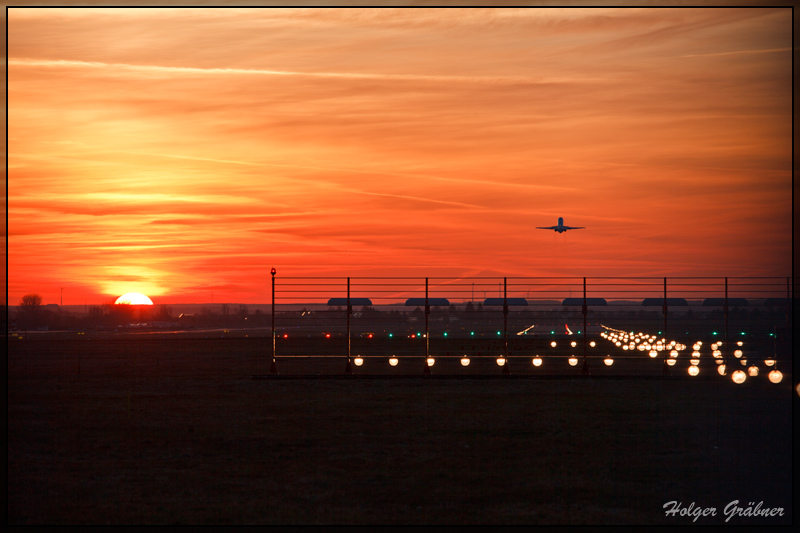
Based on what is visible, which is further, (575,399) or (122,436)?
(575,399)

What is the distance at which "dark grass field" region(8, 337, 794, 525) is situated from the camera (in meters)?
13.2

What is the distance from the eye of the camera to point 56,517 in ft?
42.0

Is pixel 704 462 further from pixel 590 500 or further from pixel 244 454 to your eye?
pixel 244 454

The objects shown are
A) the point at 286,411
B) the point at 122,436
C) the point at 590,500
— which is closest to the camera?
the point at 590,500

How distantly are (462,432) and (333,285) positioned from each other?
72.4 feet

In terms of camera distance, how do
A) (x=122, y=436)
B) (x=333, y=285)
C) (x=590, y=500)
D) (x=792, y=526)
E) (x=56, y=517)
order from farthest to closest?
(x=333, y=285) → (x=122, y=436) → (x=590, y=500) → (x=56, y=517) → (x=792, y=526)

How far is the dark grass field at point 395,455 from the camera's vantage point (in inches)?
519

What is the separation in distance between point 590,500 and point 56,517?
8408 mm

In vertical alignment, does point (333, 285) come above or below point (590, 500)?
above

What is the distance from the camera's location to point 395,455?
57.6 feet

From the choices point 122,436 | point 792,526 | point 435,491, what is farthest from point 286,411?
point 792,526

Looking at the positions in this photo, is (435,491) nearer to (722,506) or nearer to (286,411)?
(722,506)

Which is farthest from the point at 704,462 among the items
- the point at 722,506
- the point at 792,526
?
the point at 792,526

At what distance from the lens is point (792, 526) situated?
1158cm
